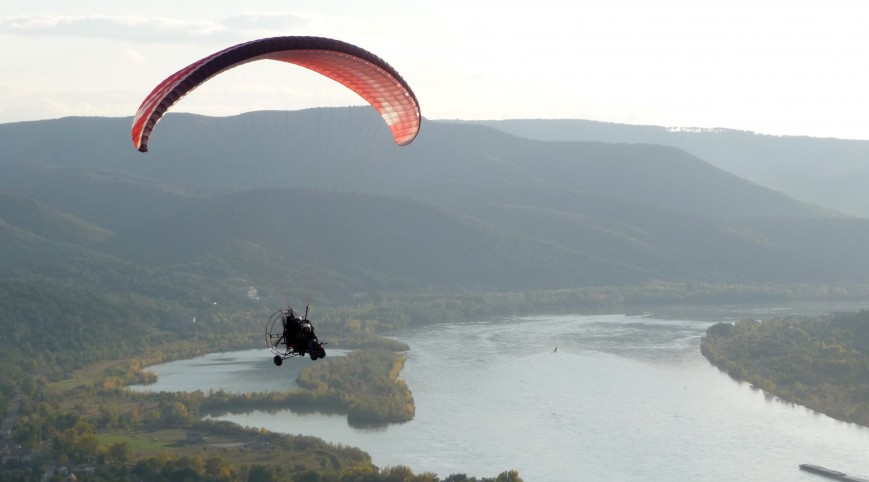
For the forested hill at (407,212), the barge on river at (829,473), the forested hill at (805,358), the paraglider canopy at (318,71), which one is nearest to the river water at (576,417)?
the barge on river at (829,473)

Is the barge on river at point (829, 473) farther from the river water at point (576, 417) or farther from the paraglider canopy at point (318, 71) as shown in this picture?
the paraglider canopy at point (318, 71)

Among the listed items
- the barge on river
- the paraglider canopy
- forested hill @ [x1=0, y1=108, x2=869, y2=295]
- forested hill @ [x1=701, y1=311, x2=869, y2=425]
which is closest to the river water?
the barge on river

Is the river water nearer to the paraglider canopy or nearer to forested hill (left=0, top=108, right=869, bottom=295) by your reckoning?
the paraglider canopy

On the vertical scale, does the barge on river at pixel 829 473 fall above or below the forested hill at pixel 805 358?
below

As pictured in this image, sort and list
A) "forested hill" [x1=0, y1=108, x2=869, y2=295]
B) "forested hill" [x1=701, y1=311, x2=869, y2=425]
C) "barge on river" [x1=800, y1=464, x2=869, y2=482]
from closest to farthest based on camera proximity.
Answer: "barge on river" [x1=800, y1=464, x2=869, y2=482] → "forested hill" [x1=701, y1=311, x2=869, y2=425] → "forested hill" [x1=0, y1=108, x2=869, y2=295]

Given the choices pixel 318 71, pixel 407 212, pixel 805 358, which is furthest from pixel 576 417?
pixel 407 212

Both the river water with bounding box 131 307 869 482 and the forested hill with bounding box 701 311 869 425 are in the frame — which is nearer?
the river water with bounding box 131 307 869 482
